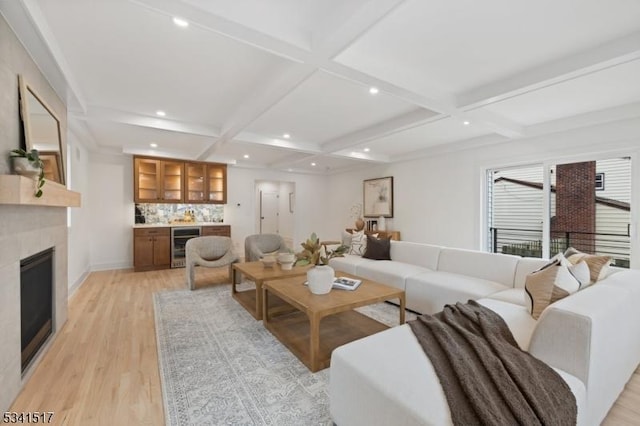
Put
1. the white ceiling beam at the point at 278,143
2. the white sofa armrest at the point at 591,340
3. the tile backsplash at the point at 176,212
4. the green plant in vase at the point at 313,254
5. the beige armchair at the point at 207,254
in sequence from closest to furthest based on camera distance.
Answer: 1. the white sofa armrest at the point at 591,340
2. the green plant in vase at the point at 313,254
3. the beige armchair at the point at 207,254
4. the white ceiling beam at the point at 278,143
5. the tile backsplash at the point at 176,212

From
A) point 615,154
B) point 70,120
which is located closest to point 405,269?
point 615,154

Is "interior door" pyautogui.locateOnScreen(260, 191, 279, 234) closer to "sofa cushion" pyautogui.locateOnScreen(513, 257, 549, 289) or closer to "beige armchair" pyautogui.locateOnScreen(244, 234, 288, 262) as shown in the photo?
"beige armchair" pyautogui.locateOnScreen(244, 234, 288, 262)

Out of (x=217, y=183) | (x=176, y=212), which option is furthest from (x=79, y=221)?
(x=217, y=183)

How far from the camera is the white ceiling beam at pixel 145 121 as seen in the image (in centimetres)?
339

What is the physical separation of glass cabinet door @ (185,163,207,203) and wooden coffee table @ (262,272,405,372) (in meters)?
4.11

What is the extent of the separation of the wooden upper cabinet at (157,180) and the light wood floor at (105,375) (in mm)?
2667

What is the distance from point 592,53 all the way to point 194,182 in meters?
6.38

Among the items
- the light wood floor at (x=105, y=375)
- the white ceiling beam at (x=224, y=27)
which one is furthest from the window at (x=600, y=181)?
the white ceiling beam at (x=224, y=27)

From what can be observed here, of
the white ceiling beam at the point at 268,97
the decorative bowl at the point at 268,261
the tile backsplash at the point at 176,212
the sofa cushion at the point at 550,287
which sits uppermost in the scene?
the white ceiling beam at the point at 268,97

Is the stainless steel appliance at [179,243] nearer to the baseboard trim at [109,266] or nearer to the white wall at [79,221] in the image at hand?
the baseboard trim at [109,266]

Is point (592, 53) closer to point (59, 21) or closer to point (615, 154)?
point (615, 154)

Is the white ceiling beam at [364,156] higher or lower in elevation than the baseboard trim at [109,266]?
higher

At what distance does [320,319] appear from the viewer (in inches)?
90.3

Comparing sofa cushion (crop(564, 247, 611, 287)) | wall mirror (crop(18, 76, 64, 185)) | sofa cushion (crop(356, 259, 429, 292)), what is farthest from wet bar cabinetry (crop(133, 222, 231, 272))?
sofa cushion (crop(564, 247, 611, 287))
